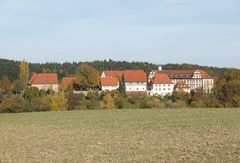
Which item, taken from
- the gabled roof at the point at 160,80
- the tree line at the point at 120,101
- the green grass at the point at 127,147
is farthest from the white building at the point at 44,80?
the green grass at the point at 127,147

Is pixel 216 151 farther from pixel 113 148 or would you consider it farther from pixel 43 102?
pixel 43 102

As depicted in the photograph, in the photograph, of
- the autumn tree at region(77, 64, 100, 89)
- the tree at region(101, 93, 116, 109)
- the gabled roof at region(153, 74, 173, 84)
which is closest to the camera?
the tree at region(101, 93, 116, 109)

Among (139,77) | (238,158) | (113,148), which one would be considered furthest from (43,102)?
(139,77)

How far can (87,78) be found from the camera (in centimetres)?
12181

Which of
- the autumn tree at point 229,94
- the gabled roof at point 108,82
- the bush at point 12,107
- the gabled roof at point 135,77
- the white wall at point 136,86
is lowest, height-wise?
the bush at point 12,107

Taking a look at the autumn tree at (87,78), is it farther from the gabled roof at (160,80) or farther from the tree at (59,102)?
the tree at (59,102)

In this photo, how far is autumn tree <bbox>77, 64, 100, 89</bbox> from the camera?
119m

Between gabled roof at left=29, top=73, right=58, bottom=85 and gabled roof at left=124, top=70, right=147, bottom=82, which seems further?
gabled roof at left=124, top=70, right=147, bottom=82

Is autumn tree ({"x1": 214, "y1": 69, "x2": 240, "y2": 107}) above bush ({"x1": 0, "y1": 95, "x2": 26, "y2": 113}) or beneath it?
above

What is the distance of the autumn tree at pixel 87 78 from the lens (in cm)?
11925

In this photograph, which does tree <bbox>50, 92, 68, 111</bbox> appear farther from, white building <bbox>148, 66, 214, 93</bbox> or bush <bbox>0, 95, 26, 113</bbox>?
white building <bbox>148, 66, 214, 93</bbox>

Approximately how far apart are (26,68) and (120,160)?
114 metres

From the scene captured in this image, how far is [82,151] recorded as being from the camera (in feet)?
52.6

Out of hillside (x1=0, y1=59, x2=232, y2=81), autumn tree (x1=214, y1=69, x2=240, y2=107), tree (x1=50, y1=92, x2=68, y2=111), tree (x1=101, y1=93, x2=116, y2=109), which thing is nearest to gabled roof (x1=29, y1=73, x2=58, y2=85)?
hillside (x1=0, y1=59, x2=232, y2=81)
